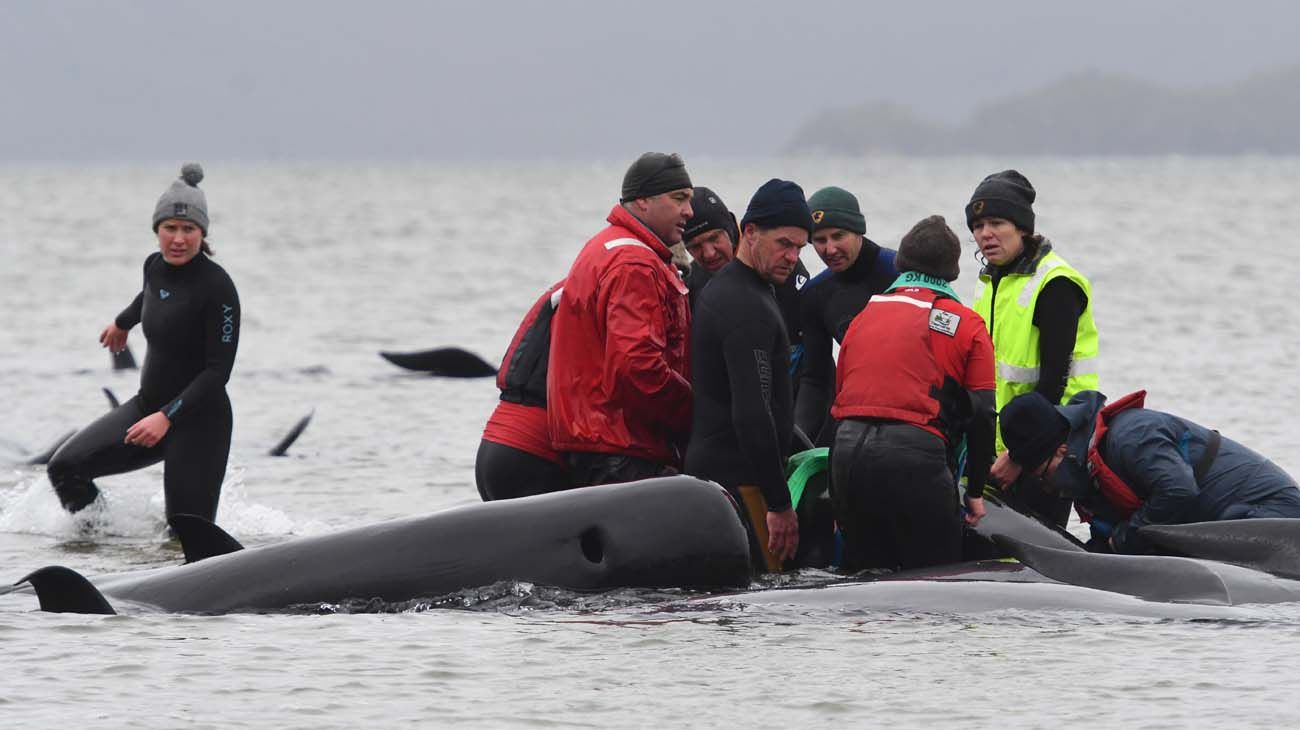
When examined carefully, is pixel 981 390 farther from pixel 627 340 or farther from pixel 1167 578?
pixel 627 340

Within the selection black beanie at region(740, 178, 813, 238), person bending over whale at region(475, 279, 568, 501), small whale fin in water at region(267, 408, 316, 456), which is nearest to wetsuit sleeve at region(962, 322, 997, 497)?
black beanie at region(740, 178, 813, 238)

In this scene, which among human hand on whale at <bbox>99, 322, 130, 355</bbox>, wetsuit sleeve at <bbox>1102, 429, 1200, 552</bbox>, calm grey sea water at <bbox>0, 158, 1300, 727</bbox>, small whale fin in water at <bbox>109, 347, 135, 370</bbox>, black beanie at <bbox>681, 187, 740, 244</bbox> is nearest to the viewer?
calm grey sea water at <bbox>0, 158, 1300, 727</bbox>

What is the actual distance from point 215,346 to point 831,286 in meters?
3.67

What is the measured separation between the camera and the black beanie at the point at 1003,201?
10250mm

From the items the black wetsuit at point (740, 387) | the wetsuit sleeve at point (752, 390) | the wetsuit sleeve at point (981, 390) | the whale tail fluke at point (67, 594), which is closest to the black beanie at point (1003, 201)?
the wetsuit sleeve at point (981, 390)

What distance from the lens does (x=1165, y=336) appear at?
32031mm

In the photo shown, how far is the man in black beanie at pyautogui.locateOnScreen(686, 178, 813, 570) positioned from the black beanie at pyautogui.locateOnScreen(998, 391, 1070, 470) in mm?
1147

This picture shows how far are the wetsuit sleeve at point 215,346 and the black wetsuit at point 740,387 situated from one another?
3130mm

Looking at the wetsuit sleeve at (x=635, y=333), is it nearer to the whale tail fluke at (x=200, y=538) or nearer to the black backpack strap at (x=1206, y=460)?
the whale tail fluke at (x=200, y=538)

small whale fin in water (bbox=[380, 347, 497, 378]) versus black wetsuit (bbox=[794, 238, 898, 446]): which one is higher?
black wetsuit (bbox=[794, 238, 898, 446])

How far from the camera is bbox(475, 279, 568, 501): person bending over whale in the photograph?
10.3 m

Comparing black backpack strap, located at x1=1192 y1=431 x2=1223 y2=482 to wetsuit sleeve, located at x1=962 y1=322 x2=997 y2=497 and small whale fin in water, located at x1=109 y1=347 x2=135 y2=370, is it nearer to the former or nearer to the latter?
wetsuit sleeve, located at x1=962 y1=322 x2=997 y2=497

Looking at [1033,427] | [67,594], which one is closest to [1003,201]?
[1033,427]

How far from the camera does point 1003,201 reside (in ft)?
33.7
